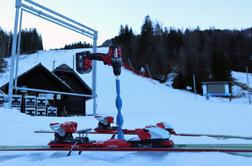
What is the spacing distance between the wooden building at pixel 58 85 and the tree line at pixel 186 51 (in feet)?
68.4

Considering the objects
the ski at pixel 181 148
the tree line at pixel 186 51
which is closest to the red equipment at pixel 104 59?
the ski at pixel 181 148

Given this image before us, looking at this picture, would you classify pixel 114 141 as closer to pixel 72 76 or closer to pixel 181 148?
pixel 181 148

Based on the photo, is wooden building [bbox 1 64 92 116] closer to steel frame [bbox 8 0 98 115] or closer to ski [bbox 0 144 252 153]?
steel frame [bbox 8 0 98 115]

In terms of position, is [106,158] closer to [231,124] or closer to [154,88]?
[231,124]

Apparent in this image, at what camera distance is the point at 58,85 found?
23.1m

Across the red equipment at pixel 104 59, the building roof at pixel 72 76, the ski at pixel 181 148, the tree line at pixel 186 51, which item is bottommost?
the ski at pixel 181 148

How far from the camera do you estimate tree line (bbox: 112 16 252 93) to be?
50.8 meters

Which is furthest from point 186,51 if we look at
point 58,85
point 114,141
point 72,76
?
point 114,141

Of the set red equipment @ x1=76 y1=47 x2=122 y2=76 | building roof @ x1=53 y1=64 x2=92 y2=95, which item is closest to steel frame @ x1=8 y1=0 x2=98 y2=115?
red equipment @ x1=76 y1=47 x2=122 y2=76

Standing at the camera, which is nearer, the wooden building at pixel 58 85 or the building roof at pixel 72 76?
the wooden building at pixel 58 85

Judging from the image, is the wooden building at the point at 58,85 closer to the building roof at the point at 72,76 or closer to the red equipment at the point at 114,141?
the building roof at the point at 72,76

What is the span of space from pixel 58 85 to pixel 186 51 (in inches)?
1909

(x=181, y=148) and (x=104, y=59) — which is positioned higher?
(x=104, y=59)

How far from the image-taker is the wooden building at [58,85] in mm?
Result: 21266
